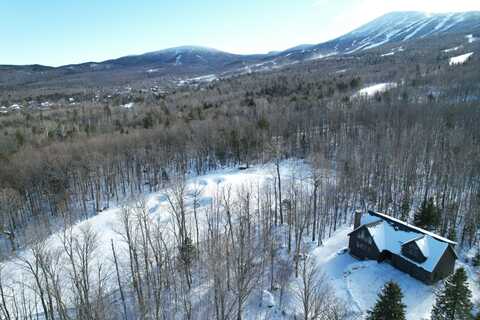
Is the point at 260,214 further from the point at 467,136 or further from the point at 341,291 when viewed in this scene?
the point at 467,136

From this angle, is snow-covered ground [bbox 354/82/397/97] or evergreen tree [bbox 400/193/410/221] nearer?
evergreen tree [bbox 400/193/410/221]

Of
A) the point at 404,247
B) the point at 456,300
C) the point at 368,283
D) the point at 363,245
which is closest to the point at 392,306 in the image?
the point at 456,300

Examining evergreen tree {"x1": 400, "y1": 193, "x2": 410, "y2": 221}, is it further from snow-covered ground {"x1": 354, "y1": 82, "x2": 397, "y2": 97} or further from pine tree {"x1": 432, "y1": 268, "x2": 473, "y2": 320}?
snow-covered ground {"x1": 354, "y1": 82, "x2": 397, "y2": 97}

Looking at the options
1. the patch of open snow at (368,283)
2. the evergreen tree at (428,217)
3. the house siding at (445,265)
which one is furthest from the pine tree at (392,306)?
the evergreen tree at (428,217)

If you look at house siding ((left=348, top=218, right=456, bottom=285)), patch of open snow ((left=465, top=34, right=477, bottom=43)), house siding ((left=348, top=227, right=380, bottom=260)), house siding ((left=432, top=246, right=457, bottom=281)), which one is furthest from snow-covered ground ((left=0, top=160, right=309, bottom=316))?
patch of open snow ((left=465, top=34, right=477, bottom=43))

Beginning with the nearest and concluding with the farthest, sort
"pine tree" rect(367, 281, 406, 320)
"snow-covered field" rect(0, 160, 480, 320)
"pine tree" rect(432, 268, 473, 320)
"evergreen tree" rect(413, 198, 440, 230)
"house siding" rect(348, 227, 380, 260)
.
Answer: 1. "pine tree" rect(367, 281, 406, 320)
2. "pine tree" rect(432, 268, 473, 320)
3. "snow-covered field" rect(0, 160, 480, 320)
4. "house siding" rect(348, 227, 380, 260)
5. "evergreen tree" rect(413, 198, 440, 230)

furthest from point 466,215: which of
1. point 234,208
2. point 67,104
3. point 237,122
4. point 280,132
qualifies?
point 67,104

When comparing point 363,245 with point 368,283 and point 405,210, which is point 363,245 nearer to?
point 368,283

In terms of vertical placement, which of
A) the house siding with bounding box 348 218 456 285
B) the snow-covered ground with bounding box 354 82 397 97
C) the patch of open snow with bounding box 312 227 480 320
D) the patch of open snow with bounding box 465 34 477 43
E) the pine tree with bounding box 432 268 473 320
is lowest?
the patch of open snow with bounding box 312 227 480 320
